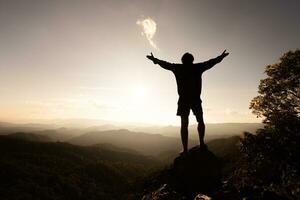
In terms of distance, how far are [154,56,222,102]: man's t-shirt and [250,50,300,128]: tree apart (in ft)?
36.5

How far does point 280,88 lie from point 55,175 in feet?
298

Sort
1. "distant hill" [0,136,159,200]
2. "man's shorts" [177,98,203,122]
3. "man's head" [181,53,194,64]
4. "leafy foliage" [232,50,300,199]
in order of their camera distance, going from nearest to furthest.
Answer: "leafy foliage" [232,50,300,199] → "man's shorts" [177,98,203,122] → "man's head" [181,53,194,64] → "distant hill" [0,136,159,200]

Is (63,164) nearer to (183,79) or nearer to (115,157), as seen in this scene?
(115,157)

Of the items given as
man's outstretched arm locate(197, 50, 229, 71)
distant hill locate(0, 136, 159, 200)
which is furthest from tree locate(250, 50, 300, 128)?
distant hill locate(0, 136, 159, 200)

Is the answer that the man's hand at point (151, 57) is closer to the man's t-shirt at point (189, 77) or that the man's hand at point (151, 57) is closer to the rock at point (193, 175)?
the man's t-shirt at point (189, 77)

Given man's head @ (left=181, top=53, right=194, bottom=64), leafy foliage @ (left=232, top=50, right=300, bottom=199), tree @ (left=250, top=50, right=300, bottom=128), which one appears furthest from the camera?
tree @ (left=250, top=50, right=300, bottom=128)

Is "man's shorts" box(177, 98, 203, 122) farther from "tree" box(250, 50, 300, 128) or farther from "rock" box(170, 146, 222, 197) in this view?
"tree" box(250, 50, 300, 128)

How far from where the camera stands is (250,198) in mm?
6418

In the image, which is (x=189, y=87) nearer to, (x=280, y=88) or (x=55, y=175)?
(x=280, y=88)

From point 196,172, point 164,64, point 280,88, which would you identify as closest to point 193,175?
point 196,172

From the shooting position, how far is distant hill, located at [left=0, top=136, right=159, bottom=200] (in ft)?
240

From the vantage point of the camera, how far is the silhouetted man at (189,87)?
10062mm

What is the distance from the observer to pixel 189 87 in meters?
10.1

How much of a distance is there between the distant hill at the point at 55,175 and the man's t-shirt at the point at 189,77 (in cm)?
6796
